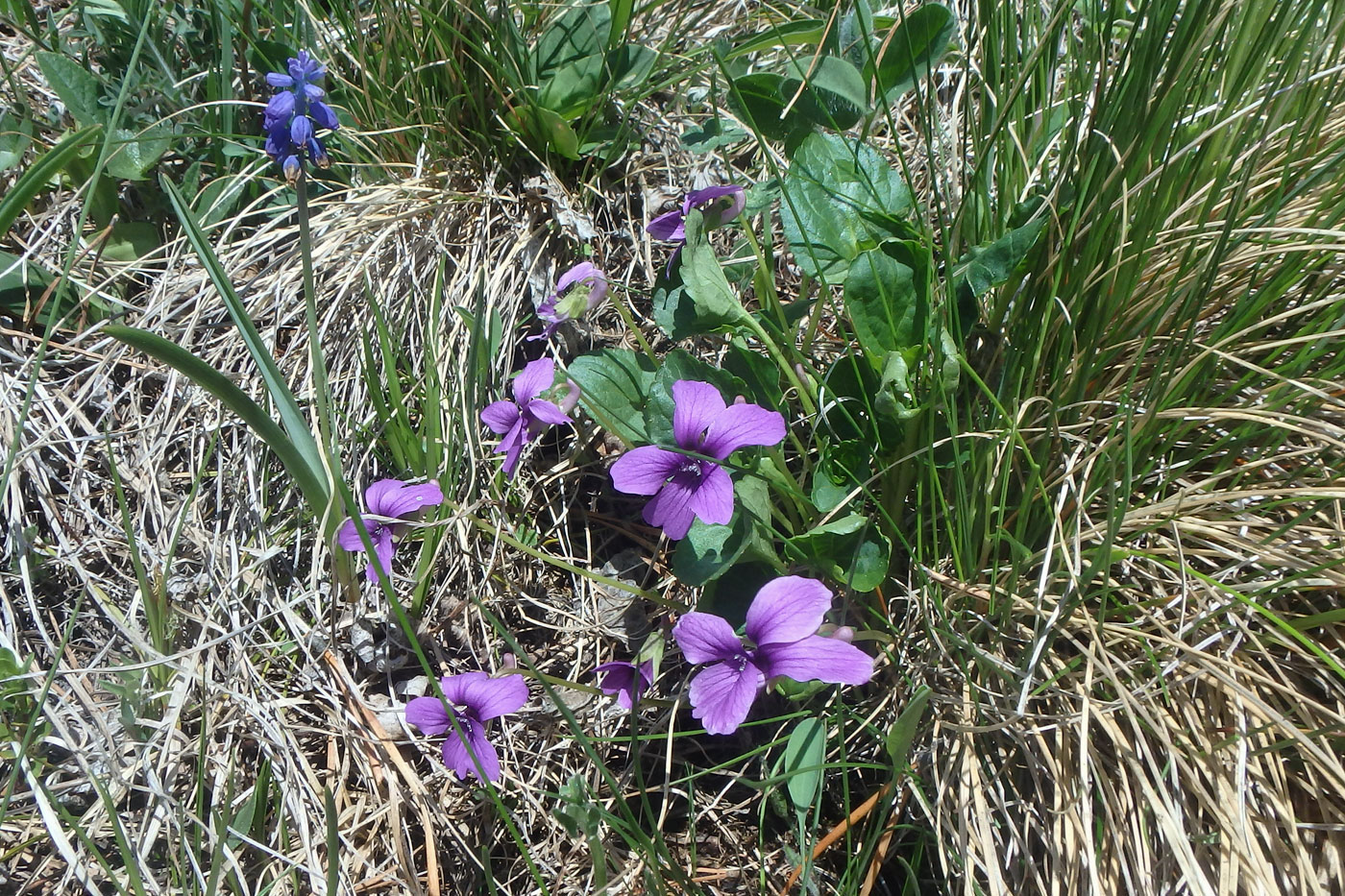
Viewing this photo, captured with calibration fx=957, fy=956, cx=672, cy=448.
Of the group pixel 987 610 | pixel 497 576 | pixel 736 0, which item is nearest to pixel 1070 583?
pixel 987 610

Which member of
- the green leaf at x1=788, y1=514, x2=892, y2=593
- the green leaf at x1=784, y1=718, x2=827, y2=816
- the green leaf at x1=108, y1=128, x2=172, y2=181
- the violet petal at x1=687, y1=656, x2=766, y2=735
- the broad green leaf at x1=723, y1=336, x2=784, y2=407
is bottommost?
the green leaf at x1=784, y1=718, x2=827, y2=816

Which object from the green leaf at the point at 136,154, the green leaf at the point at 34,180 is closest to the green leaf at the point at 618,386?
the green leaf at the point at 34,180

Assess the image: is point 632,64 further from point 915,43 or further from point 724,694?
point 724,694

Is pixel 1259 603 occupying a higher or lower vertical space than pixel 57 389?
lower

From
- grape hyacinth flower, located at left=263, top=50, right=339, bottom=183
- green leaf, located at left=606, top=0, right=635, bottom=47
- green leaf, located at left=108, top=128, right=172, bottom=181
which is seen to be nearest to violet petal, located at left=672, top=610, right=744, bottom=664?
grape hyacinth flower, located at left=263, top=50, right=339, bottom=183

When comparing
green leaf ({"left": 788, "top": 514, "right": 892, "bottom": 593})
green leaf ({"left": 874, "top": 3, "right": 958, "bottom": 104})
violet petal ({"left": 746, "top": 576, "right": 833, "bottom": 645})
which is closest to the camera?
violet petal ({"left": 746, "top": 576, "right": 833, "bottom": 645})

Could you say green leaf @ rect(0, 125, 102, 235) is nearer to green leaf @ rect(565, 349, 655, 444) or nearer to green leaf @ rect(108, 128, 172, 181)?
green leaf @ rect(108, 128, 172, 181)

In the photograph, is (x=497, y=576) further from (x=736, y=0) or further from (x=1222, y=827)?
(x=736, y=0)
